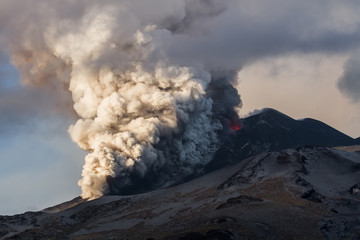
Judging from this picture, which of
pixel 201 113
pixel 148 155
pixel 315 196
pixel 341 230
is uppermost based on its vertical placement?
pixel 201 113

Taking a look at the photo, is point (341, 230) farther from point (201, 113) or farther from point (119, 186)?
point (201, 113)

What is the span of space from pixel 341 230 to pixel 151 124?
6975 centimetres

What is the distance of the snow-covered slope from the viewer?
2985 inches

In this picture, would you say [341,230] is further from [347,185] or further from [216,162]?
[216,162]

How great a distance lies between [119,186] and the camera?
132125mm

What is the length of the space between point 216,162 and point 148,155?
135 ft

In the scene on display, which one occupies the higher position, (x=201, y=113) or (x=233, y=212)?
(x=201, y=113)

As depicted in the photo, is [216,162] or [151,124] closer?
[151,124]

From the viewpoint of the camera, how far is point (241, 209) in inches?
3388

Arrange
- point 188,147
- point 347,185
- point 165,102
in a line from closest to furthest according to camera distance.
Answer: point 347,185 → point 165,102 → point 188,147

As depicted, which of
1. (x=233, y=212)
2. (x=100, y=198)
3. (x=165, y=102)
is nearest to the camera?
(x=233, y=212)

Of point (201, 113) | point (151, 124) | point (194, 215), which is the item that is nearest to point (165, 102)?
point (151, 124)

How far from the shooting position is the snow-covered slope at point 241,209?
7581 centimetres

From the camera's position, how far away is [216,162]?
17138cm
